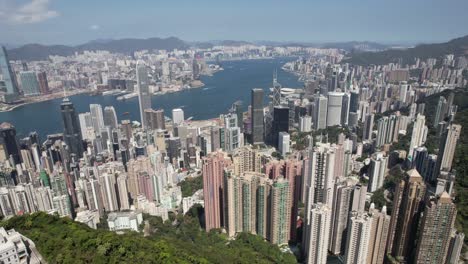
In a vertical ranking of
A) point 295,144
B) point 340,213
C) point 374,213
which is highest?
point 374,213

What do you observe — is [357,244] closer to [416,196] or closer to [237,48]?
[416,196]

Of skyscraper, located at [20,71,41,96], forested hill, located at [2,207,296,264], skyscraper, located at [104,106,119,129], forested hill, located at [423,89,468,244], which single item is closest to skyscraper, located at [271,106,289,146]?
forested hill, located at [423,89,468,244]

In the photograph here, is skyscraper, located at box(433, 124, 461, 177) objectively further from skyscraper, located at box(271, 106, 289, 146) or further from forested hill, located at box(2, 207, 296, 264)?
skyscraper, located at box(271, 106, 289, 146)

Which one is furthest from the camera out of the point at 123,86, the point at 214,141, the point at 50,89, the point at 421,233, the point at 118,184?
the point at 123,86

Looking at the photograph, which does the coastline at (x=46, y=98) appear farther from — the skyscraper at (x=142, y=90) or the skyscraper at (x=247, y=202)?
the skyscraper at (x=247, y=202)

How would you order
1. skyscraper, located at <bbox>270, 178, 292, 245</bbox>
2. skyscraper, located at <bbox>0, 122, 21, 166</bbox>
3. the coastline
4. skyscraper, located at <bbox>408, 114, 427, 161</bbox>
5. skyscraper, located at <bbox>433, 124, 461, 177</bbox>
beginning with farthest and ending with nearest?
the coastline → skyscraper, located at <bbox>0, 122, 21, 166</bbox> → skyscraper, located at <bbox>408, 114, 427, 161</bbox> → skyscraper, located at <bbox>433, 124, 461, 177</bbox> → skyscraper, located at <bbox>270, 178, 292, 245</bbox>

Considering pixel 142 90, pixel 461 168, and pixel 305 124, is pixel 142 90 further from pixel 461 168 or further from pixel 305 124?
pixel 461 168

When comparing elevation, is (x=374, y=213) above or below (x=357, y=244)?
above

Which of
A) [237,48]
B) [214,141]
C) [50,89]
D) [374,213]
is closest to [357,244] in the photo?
[374,213]

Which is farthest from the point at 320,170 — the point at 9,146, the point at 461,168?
the point at 9,146
